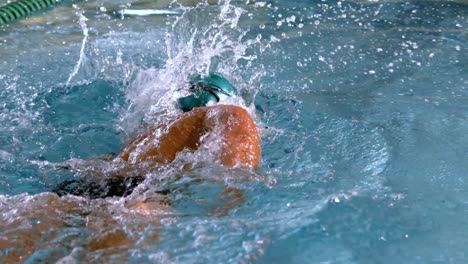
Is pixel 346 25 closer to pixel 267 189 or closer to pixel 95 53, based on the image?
pixel 95 53

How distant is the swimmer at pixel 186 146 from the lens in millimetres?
2238

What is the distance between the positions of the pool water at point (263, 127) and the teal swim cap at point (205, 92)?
88 millimetres

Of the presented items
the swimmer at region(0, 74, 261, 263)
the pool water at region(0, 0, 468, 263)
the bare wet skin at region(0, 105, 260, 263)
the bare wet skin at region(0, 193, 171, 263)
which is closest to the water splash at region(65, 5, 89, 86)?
the pool water at region(0, 0, 468, 263)

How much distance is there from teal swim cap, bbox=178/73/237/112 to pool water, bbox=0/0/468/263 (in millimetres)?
88

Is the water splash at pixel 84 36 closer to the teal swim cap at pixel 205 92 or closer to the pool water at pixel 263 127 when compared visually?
the pool water at pixel 263 127

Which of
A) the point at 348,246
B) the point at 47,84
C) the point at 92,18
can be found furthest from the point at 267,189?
the point at 92,18

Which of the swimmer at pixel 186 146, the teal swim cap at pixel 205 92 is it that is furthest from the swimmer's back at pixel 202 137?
the teal swim cap at pixel 205 92

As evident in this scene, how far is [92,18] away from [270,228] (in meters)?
3.14

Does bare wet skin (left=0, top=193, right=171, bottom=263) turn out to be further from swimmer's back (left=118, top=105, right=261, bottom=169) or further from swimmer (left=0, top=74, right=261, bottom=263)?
swimmer's back (left=118, top=105, right=261, bottom=169)

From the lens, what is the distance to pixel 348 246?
6.64 feet

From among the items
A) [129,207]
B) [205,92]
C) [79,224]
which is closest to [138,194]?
[129,207]

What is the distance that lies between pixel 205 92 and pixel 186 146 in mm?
374

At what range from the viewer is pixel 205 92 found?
261 centimetres

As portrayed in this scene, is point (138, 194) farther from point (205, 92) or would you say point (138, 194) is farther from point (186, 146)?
point (205, 92)
